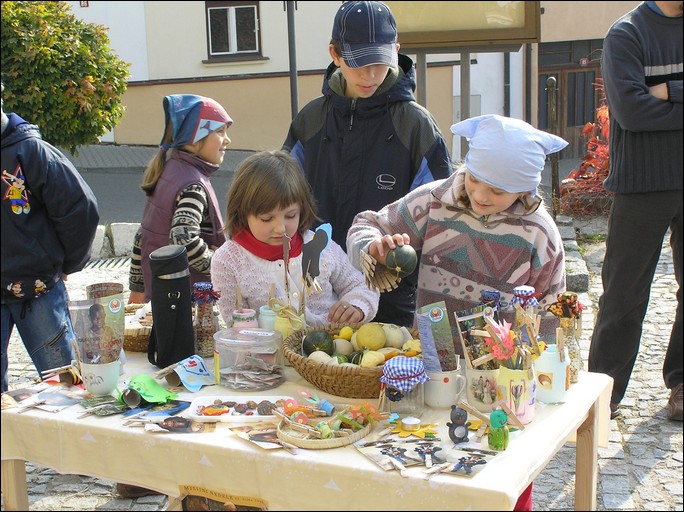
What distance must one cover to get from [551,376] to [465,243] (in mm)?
584

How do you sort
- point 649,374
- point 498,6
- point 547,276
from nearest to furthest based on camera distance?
point 547,276 < point 649,374 < point 498,6

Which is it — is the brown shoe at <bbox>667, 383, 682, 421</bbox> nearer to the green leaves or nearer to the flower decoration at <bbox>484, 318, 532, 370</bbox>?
the flower decoration at <bbox>484, 318, 532, 370</bbox>

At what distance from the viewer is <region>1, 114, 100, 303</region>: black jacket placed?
8.80 ft

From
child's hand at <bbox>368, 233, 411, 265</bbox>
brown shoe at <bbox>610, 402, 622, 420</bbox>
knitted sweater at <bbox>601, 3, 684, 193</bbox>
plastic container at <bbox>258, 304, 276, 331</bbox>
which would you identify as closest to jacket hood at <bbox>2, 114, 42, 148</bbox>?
plastic container at <bbox>258, 304, 276, 331</bbox>

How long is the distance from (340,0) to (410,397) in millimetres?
10856

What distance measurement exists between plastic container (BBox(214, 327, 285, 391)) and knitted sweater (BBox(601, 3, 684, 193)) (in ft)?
5.20

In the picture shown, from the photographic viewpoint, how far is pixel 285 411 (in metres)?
2.05

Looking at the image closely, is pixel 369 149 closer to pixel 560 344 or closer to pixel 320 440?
pixel 560 344

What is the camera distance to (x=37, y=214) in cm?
280

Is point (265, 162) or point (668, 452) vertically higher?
point (265, 162)

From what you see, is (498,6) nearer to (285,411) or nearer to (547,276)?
(547,276)

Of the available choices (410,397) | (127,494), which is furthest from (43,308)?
(410,397)

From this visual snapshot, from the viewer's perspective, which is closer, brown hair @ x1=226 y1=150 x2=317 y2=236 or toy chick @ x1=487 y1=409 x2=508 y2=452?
toy chick @ x1=487 y1=409 x2=508 y2=452

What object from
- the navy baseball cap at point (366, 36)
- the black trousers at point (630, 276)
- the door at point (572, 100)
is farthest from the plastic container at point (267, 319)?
the door at point (572, 100)
